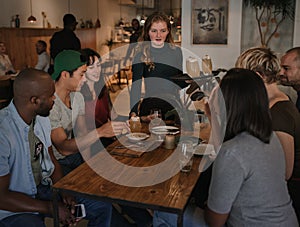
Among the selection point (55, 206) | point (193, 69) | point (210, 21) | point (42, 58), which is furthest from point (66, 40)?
point (55, 206)

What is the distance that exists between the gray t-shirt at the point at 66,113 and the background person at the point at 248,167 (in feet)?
4.01

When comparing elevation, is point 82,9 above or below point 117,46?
above

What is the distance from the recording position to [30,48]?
785 centimetres

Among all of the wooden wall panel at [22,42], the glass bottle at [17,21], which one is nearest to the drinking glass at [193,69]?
the wooden wall panel at [22,42]

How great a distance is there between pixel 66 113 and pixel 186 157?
970 millimetres

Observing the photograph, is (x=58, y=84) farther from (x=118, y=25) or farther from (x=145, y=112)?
(x=118, y=25)

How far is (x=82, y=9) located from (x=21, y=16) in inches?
110

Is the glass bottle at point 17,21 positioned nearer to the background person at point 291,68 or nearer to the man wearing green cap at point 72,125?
the man wearing green cap at point 72,125

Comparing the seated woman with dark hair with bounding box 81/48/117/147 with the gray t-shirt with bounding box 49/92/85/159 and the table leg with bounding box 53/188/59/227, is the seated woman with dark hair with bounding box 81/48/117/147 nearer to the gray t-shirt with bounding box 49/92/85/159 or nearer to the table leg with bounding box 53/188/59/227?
the gray t-shirt with bounding box 49/92/85/159

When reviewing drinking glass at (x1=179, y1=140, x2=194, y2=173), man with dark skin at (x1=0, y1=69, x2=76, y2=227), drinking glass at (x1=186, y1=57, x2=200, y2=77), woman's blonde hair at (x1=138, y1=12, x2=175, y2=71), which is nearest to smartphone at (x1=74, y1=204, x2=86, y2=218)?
man with dark skin at (x1=0, y1=69, x2=76, y2=227)

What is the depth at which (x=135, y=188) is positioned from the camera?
1.58 metres

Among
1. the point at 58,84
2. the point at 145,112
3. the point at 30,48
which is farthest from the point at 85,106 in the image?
the point at 30,48

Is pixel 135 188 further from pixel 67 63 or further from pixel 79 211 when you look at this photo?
pixel 67 63

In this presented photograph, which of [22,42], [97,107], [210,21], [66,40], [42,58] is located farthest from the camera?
[22,42]
